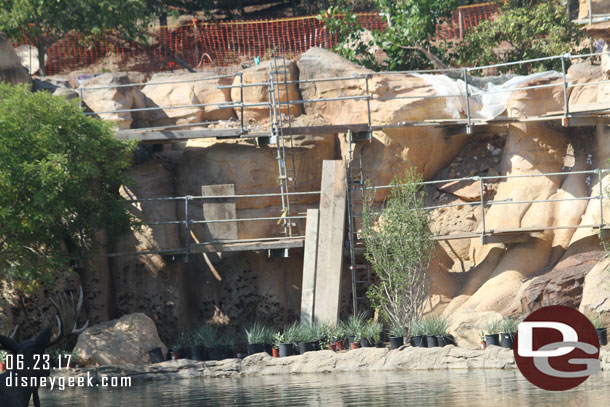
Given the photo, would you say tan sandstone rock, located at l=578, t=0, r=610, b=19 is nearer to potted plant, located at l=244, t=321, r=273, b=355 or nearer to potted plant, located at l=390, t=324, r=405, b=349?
potted plant, located at l=390, t=324, r=405, b=349

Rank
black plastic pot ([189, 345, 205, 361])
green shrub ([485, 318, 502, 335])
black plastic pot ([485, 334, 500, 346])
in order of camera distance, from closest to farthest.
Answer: black plastic pot ([485, 334, 500, 346]), green shrub ([485, 318, 502, 335]), black plastic pot ([189, 345, 205, 361])

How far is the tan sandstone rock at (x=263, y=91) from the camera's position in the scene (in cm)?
2619

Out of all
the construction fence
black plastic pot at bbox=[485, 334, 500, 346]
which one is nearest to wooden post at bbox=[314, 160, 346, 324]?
black plastic pot at bbox=[485, 334, 500, 346]

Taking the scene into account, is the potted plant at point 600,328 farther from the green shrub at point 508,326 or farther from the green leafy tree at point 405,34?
the green leafy tree at point 405,34

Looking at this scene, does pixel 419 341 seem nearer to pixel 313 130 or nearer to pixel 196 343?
pixel 196 343

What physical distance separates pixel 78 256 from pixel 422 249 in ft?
25.1

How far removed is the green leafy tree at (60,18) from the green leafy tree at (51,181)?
8194 millimetres

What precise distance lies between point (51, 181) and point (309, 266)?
6.00 meters

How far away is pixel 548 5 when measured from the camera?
94.9 ft

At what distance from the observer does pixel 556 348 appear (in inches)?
676

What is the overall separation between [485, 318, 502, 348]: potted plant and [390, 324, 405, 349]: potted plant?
173 cm

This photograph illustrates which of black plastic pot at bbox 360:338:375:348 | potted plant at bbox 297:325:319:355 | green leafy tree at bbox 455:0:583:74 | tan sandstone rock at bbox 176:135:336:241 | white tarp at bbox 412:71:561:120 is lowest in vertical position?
black plastic pot at bbox 360:338:375:348

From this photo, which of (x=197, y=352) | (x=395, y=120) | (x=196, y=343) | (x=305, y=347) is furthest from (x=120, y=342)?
(x=395, y=120)

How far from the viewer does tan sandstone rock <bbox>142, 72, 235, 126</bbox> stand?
2677cm
